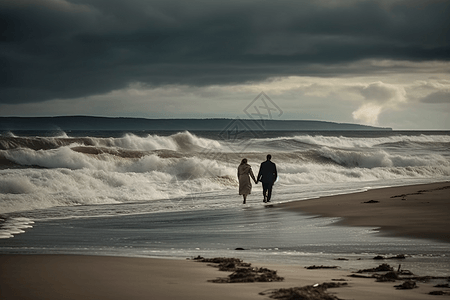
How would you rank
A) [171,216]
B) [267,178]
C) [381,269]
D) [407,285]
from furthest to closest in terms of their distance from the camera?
[267,178] → [171,216] → [381,269] → [407,285]

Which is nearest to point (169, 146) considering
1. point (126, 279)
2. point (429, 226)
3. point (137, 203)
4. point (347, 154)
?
point (347, 154)

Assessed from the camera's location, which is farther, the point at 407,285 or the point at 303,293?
the point at 407,285

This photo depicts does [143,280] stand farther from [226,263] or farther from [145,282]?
[226,263]

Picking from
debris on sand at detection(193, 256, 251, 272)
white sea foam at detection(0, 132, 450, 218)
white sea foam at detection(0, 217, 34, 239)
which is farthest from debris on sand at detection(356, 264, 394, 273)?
white sea foam at detection(0, 132, 450, 218)

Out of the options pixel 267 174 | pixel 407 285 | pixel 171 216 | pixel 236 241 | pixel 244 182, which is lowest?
pixel 171 216

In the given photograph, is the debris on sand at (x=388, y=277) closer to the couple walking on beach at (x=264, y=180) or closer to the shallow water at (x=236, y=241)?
the shallow water at (x=236, y=241)

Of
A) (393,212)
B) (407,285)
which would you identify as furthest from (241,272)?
(393,212)

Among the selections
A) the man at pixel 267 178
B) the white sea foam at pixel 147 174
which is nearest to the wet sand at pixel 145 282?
the white sea foam at pixel 147 174

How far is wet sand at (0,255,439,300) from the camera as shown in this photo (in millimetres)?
4895

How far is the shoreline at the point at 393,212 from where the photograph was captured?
32.1ft

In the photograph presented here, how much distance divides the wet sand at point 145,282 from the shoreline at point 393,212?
3.74 meters

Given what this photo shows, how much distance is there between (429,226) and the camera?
10047mm

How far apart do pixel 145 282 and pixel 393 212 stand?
833cm

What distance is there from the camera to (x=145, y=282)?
552cm
